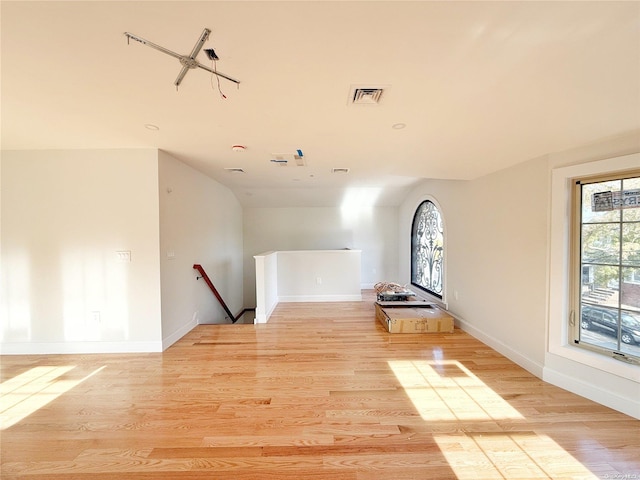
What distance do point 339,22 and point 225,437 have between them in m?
2.54

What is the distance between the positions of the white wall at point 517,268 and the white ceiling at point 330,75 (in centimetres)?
26

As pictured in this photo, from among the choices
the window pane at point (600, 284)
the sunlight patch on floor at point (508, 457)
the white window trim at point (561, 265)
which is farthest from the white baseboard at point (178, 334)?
the window pane at point (600, 284)

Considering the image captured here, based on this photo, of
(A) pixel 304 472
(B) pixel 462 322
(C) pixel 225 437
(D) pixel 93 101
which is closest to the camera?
(A) pixel 304 472

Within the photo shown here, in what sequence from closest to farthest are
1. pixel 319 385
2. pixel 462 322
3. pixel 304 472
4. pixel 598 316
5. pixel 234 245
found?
pixel 304 472, pixel 598 316, pixel 319 385, pixel 462 322, pixel 234 245

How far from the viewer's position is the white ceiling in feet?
3.80

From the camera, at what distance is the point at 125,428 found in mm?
1695

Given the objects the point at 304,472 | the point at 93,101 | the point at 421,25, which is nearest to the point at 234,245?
the point at 93,101

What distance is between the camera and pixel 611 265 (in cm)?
195

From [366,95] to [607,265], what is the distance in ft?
7.82

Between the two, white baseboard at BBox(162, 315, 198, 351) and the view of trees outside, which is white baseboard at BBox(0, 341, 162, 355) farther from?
the view of trees outside

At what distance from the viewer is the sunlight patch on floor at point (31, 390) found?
6.08 ft

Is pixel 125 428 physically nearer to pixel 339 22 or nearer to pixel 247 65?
pixel 247 65

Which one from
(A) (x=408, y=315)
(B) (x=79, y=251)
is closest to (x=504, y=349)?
(A) (x=408, y=315)

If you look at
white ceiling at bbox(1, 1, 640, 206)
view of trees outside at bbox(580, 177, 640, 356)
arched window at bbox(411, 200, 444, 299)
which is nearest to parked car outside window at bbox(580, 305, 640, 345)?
view of trees outside at bbox(580, 177, 640, 356)
